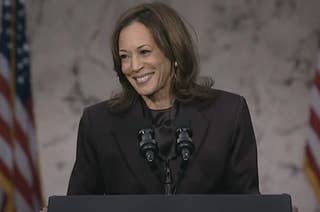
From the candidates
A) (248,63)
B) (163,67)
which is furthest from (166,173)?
(248,63)

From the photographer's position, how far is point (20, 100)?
153 inches

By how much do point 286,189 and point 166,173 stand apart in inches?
101

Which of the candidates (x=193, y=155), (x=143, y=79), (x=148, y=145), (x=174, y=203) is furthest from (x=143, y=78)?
(x=174, y=203)

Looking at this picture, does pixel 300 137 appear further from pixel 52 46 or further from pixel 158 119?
pixel 158 119

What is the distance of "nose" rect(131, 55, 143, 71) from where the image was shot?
2.04 meters

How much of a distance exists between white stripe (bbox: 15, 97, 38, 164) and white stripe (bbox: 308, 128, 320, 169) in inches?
61.6

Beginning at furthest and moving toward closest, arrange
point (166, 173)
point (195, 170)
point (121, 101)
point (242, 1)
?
point (242, 1), point (121, 101), point (195, 170), point (166, 173)

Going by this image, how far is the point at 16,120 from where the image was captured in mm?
3857

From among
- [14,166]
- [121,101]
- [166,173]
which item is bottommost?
[14,166]

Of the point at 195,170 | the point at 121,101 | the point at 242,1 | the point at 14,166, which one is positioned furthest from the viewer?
the point at 242,1

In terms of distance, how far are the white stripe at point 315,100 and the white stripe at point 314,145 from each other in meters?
0.12

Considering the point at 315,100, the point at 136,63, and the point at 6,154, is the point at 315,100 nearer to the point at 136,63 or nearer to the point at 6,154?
the point at 6,154

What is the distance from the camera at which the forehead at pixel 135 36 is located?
6.77 ft

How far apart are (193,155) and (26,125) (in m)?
2.00
